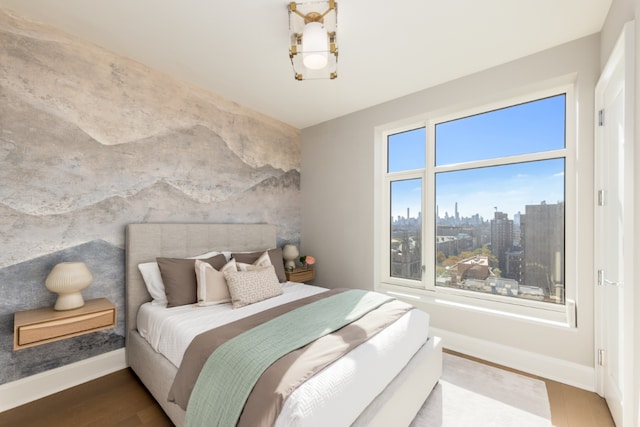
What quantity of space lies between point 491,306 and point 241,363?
2.48 meters

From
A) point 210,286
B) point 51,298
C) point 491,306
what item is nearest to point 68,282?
point 51,298

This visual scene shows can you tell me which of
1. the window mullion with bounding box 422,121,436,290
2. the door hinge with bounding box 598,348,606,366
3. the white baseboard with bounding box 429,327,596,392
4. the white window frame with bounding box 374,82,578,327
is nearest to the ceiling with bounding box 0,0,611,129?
the white window frame with bounding box 374,82,578,327

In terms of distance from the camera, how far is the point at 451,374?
7.51 ft

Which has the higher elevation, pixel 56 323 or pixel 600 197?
pixel 600 197

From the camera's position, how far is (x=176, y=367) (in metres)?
1.71

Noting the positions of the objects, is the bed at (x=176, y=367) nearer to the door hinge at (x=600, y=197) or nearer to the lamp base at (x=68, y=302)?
the lamp base at (x=68, y=302)

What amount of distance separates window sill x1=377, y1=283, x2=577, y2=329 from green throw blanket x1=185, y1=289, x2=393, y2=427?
1508mm

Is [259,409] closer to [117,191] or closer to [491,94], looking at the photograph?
[117,191]

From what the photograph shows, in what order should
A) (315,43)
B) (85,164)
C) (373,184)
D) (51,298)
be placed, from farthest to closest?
(373,184) → (85,164) → (51,298) → (315,43)

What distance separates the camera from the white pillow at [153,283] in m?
2.37

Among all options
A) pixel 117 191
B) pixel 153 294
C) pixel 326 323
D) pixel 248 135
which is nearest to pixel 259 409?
pixel 326 323

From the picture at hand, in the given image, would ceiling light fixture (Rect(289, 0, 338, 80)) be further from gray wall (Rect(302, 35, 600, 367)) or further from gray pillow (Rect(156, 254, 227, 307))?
gray pillow (Rect(156, 254, 227, 307))

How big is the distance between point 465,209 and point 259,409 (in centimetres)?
269

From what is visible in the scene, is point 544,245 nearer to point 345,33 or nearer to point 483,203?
point 483,203
